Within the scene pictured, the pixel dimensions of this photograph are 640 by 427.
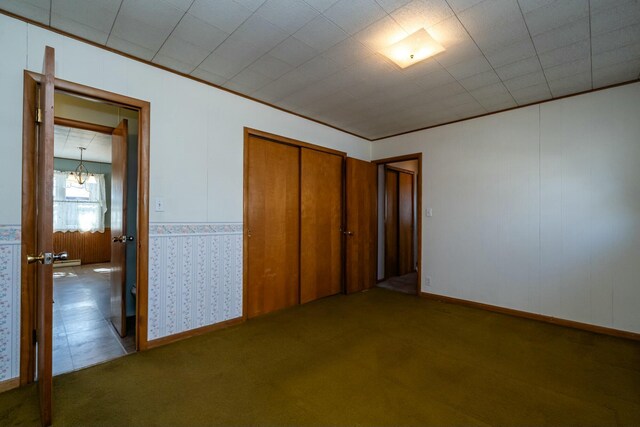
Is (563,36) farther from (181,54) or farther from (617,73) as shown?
(181,54)

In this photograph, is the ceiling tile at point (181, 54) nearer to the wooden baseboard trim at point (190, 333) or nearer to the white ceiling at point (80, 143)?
the wooden baseboard trim at point (190, 333)

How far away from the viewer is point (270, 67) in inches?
99.2

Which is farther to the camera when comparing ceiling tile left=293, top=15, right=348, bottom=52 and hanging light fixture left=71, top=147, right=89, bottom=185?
hanging light fixture left=71, top=147, right=89, bottom=185

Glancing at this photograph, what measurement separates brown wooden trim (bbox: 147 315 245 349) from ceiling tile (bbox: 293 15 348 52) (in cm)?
269

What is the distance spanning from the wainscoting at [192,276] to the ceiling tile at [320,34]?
6.09 ft

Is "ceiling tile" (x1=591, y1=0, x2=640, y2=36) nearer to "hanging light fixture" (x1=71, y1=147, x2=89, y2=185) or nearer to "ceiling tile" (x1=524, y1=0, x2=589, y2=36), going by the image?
"ceiling tile" (x1=524, y1=0, x2=589, y2=36)

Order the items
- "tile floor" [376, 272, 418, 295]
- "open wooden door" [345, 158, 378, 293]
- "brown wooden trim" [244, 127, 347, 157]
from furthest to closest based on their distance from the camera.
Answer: "tile floor" [376, 272, 418, 295], "open wooden door" [345, 158, 378, 293], "brown wooden trim" [244, 127, 347, 157]

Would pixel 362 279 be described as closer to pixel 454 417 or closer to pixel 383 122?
pixel 383 122

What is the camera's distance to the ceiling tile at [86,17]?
1766mm

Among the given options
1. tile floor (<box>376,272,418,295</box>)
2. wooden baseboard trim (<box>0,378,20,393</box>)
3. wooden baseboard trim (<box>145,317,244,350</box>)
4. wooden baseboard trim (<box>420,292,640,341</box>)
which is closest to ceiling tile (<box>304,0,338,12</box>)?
wooden baseboard trim (<box>145,317,244,350</box>)

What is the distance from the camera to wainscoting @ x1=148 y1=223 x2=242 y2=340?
97.3 inches

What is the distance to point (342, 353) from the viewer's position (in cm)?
236

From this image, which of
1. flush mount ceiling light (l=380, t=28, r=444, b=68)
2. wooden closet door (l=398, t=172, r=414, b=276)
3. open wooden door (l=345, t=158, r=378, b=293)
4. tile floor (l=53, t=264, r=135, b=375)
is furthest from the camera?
wooden closet door (l=398, t=172, r=414, b=276)

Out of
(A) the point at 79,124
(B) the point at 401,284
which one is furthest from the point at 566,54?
(A) the point at 79,124
